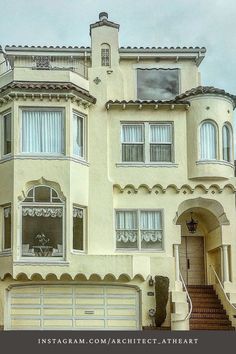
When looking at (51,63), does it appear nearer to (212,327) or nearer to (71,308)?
(71,308)

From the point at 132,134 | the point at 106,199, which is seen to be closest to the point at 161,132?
the point at 132,134

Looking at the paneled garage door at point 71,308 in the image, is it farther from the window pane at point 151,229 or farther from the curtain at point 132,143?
the curtain at point 132,143

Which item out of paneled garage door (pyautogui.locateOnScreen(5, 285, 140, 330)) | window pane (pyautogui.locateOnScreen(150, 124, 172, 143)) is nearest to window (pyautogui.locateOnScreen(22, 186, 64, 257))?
paneled garage door (pyautogui.locateOnScreen(5, 285, 140, 330))

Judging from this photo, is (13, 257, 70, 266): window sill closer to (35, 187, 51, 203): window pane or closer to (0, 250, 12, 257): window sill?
(0, 250, 12, 257): window sill

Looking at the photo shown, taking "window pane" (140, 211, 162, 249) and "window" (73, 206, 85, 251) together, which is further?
"window pane" (140, 211, 162, 249)

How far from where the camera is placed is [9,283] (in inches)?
1114

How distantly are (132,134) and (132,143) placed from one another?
1.36 ft

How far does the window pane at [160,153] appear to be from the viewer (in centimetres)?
3069

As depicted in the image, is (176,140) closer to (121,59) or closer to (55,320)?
(121,59)

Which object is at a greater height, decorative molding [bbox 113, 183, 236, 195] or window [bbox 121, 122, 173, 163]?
window [bbox 121, 122, 173, 163]

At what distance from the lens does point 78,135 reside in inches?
1180

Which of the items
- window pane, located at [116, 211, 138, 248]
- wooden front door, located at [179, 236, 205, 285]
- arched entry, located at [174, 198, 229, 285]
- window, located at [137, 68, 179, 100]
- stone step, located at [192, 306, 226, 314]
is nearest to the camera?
stone step, located at [192, 306, 226, 314]

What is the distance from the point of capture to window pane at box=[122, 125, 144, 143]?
3078 cm

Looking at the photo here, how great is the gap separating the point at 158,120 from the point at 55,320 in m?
9.60
